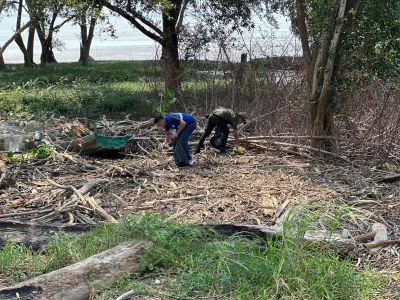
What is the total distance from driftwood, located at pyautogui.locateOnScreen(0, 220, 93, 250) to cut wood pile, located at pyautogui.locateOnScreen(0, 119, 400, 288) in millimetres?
111

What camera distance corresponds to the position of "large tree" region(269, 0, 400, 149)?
9219 mm

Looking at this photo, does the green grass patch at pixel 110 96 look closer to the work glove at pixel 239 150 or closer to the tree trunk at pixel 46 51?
the work glove at pixel 239 150

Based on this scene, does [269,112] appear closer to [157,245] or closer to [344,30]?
[344,30]

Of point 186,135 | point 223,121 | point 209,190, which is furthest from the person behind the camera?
point 223,121

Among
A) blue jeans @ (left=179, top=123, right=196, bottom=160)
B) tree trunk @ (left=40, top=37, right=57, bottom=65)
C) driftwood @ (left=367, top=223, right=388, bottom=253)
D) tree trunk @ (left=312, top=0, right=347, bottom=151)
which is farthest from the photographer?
tree trunk @ (left=40, top=37, right=57, bottom=65)

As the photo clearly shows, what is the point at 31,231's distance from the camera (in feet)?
20.4

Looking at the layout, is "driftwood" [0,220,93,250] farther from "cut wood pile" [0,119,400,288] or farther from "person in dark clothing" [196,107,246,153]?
"person in dark clothing" [196,107,246,153]

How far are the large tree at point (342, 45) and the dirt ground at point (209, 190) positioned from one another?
0.94 meters

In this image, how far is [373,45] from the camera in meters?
9.26

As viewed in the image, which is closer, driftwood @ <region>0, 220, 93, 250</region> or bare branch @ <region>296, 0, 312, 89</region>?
driftwood @ <region>0, 220, 93, 250</region>

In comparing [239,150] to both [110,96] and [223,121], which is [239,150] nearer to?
[223,121]

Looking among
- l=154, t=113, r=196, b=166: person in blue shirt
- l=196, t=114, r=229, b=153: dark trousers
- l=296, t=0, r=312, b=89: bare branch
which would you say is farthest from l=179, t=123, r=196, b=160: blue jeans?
l=296, t=0, r=312, b=89: bare branch

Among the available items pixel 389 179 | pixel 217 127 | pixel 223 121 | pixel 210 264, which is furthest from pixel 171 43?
pixel 210 264

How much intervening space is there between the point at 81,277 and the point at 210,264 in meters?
0.99
